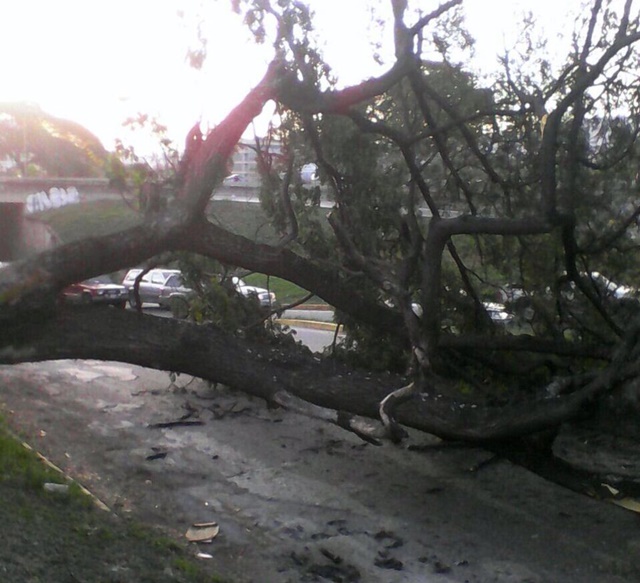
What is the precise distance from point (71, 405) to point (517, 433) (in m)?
6.71

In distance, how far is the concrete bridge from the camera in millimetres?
27688

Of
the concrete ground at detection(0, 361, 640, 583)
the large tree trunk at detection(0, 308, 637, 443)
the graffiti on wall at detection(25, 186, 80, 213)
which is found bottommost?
the concrete ground at detection(0, 361, 640, 583)

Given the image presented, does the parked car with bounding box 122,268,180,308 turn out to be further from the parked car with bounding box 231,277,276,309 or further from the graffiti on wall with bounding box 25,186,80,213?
the parked car with bounding box 231,277,276,309

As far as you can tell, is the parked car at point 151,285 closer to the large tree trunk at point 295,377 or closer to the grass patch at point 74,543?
the large tree trunk at point 295,377

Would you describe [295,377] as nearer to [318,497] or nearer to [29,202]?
[318,497]

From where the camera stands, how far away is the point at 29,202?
34.0 m

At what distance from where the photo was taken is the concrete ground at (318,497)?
691 cm

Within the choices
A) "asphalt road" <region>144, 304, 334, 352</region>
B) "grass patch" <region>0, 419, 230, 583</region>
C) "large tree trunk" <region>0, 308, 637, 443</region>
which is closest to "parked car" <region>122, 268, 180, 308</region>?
"asphalt road" <region>144, 304, 334, 352</region>

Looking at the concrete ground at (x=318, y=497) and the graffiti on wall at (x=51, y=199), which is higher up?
the graffiti on wall at (x=51, y=199)

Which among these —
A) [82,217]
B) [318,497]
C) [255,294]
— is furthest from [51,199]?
[318,497]

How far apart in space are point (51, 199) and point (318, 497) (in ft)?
83.6

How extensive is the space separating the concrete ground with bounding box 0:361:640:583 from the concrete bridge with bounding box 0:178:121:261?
47.9 ft

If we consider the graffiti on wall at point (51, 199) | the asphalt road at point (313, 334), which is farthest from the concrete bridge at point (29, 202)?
the asphalt road at point (313, 334)

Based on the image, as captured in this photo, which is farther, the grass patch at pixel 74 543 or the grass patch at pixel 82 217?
the grass patch at pixel 82 217
